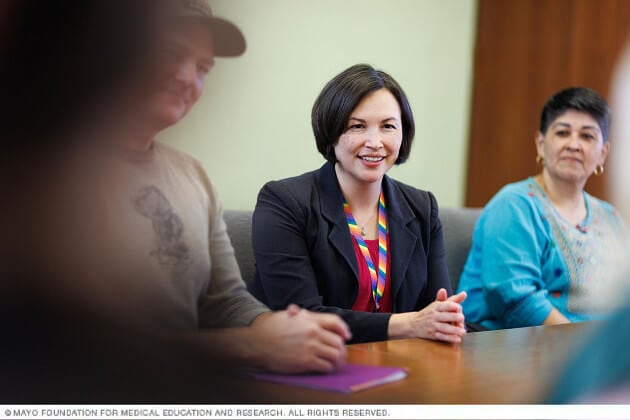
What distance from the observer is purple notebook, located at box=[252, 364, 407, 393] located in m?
0.61

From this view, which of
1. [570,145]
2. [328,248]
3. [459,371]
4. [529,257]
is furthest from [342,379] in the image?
[570,145]

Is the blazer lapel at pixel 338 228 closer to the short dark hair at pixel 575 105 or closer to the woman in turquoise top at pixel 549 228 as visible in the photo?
the woman in turquoise top at pixel 549 228

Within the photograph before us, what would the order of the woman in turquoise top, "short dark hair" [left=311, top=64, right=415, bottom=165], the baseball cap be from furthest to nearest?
the woman in turquoise top < "short dark hair" [left=311, top=64, right=415, bottom=165] < the baseball cap

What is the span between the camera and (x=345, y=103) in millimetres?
770

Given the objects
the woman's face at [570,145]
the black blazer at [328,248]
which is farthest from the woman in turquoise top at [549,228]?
the black blazer at [328,248]

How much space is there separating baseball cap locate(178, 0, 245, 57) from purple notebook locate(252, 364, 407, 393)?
0.91 ft

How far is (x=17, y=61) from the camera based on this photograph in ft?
1.80

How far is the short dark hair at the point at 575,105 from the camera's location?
138 centimetres

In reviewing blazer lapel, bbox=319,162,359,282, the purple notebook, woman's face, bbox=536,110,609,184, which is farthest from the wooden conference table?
woman's face, bbox=536,110,609,184

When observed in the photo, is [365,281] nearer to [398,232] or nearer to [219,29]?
[398,232]

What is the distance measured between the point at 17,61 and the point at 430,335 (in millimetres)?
599

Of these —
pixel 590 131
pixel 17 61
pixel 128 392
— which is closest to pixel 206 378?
pixel 128 392

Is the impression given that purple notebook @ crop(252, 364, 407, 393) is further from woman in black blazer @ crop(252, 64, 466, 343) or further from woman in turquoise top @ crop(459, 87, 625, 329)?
woman in turquoise top @ crop(459, 87, 625, 329)

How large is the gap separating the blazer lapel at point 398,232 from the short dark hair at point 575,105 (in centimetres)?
57
